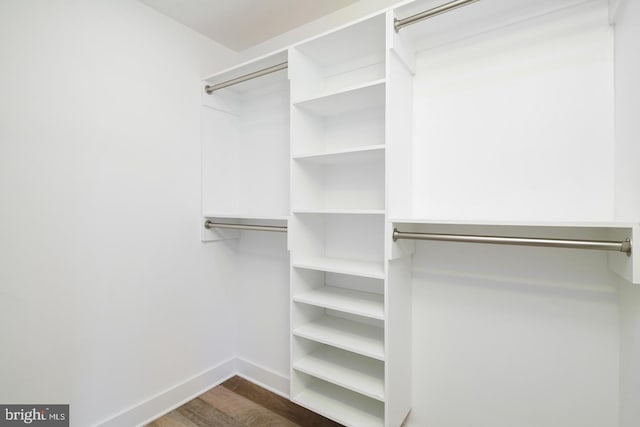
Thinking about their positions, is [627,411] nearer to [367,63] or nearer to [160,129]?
[367,63]

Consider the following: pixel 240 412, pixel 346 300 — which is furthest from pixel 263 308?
pixel 346 300

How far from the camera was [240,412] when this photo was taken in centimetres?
196

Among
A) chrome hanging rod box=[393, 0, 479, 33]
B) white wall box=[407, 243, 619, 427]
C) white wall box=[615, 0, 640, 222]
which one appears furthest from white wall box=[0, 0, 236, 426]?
white wall box=[615, 0, 640, 222]

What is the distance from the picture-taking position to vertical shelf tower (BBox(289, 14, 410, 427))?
4.96ft

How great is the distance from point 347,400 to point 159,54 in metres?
2.48

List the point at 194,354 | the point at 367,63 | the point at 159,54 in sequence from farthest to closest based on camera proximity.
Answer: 1. the point at 194,354
2. the point at 159,54
3. the point at 367,63

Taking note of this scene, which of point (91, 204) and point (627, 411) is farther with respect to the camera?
point (91, 204)

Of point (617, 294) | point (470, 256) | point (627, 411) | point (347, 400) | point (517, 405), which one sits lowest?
point (347, 400)

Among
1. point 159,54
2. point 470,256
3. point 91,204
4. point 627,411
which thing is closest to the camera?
point 627,411

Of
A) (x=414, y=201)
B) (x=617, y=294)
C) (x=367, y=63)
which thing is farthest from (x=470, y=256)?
(x=367, y=63)

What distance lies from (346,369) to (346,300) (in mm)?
388

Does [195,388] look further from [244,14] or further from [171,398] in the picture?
[244,14]

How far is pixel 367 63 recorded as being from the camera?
5.86 ft

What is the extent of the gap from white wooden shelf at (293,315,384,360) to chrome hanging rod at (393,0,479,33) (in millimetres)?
1581
